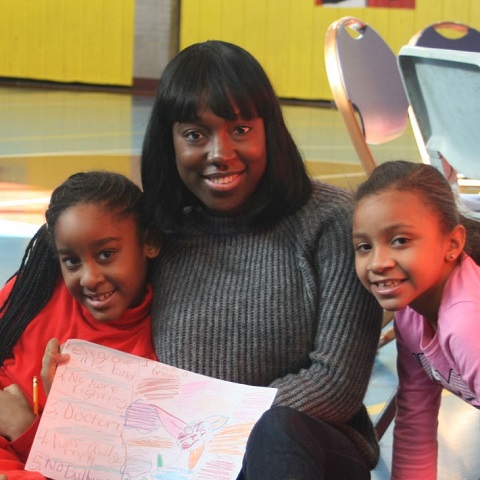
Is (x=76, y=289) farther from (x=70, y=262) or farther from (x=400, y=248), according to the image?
(x=400, y=248)

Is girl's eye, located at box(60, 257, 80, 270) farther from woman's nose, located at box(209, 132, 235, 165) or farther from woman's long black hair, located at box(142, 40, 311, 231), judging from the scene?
woman's nose, located at box(209, 132, 235, 165)

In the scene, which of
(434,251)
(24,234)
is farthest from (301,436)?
(24,234)

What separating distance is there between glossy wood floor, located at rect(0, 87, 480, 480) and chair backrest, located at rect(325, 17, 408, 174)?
0.58m

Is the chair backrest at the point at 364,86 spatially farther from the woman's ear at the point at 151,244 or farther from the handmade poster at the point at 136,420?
the handmade poster at the point at 136,420

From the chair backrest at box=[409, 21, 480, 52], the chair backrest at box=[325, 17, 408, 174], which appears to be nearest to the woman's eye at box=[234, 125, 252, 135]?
the chair backrest at box=[325, 17, 408, 174]

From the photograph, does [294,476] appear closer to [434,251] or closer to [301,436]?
[301,436]

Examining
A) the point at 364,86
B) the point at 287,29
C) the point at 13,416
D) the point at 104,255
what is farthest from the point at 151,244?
the point at 287,29

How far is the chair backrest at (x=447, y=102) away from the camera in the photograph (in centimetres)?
222

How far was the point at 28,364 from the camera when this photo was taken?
62.4 inches

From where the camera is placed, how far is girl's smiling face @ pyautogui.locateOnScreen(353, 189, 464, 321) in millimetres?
1388

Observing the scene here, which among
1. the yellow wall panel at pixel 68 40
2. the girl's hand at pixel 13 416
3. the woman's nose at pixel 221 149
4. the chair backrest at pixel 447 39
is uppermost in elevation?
the woman's nose at pixel 221 149

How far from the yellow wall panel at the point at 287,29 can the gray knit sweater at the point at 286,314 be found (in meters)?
7.50

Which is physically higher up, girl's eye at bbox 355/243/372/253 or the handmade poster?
girl's eye at bbox 355/243/372/253

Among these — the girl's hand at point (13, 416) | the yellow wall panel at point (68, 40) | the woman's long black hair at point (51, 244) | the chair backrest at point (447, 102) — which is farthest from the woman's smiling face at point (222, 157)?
the yellow wall panel at point (68, 40)
